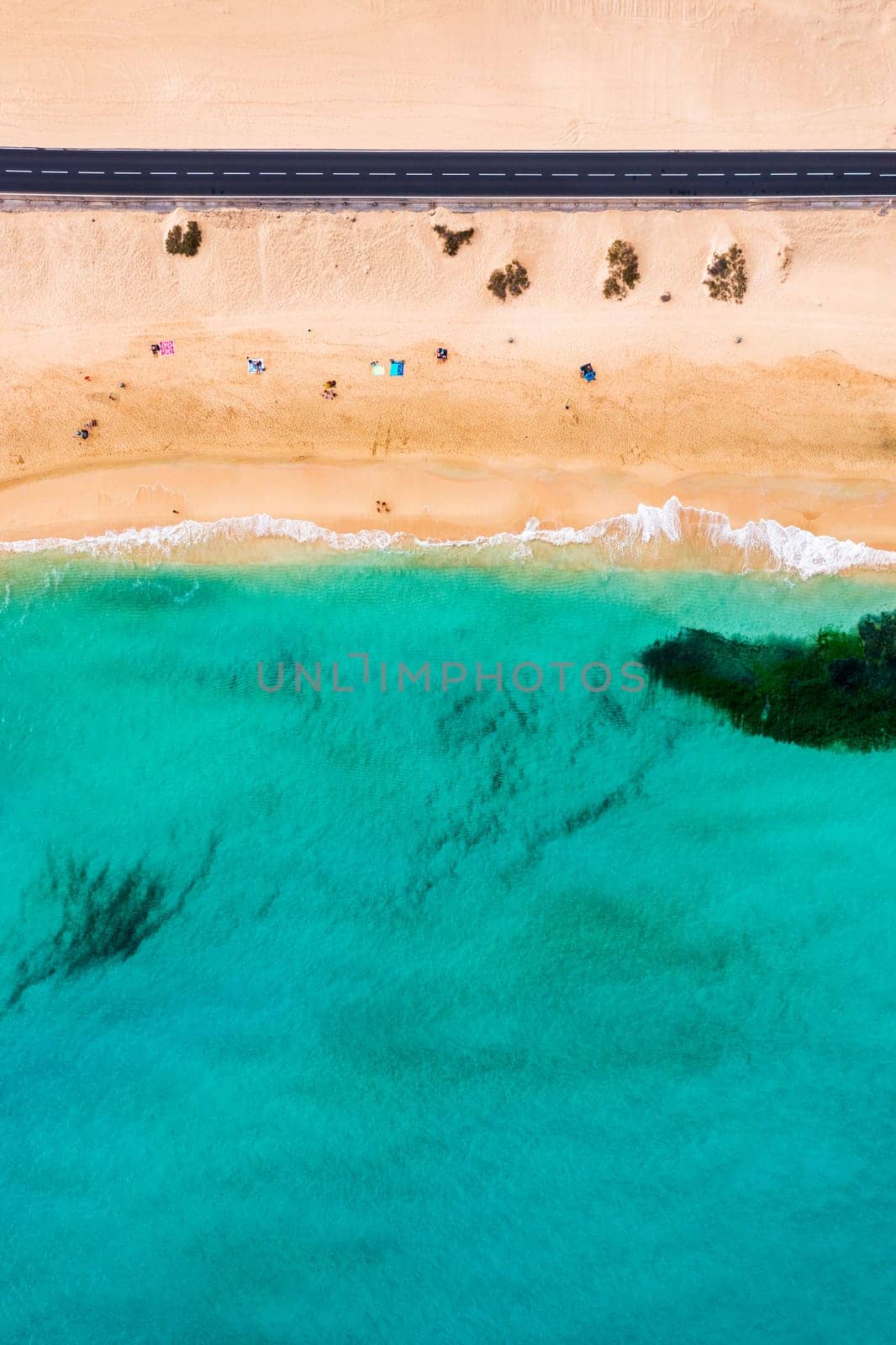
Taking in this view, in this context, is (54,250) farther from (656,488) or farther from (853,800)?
(853,800)

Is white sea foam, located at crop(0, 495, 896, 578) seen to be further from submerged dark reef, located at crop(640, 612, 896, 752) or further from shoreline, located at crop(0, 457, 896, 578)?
submerged dark reef, located at crop(640, 612, 896, 752)

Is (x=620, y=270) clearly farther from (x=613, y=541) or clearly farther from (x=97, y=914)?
(x=97, y=914)

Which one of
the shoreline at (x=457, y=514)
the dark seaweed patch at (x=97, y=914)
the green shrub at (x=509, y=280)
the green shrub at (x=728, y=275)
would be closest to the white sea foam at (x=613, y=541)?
the shoreline at (x=457, y=514)

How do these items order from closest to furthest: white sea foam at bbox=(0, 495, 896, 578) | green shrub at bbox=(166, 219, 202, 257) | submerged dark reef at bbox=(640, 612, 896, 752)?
green shrub at bbox=(166, 219, 202, 257) → submerged dark reef at bbox=(640, 612, 896, 752) → white sea foam at bbox=(0, 495, 896, 578)

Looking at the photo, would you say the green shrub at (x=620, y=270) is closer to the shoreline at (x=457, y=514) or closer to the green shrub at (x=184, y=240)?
the shoreline at (x=457, y=514)

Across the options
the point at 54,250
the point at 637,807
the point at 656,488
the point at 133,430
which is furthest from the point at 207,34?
the point at 637,807

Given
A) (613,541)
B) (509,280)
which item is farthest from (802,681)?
(509,280)

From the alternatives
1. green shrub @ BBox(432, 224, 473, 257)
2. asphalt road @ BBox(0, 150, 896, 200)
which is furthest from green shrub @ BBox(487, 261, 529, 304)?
asphalt road @ BBox(0, 150, 896, 200)
